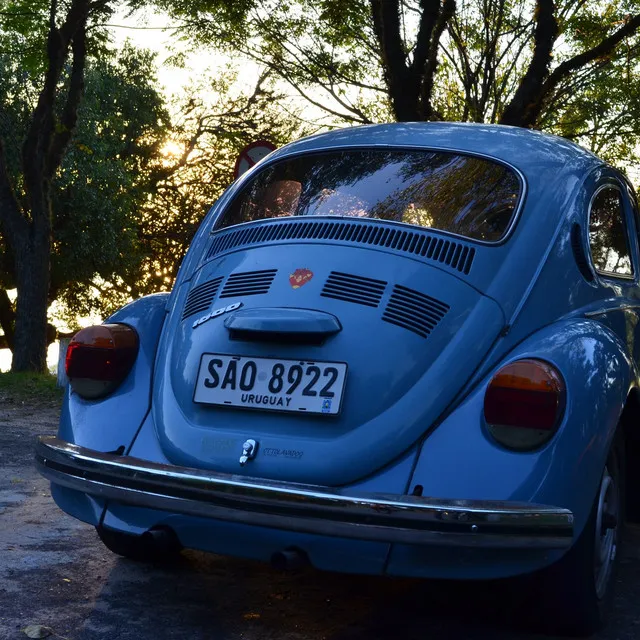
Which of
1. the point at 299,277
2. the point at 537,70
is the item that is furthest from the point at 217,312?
the point at 537,70

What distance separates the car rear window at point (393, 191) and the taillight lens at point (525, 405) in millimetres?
719

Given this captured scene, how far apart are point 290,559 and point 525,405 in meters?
0.83

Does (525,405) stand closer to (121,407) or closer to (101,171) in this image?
(121,407)

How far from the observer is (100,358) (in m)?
3.82

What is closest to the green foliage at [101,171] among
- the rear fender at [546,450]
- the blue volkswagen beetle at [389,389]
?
the blue volkswagen beetle at [389,389]

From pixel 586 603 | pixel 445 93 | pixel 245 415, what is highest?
pixel 445 93

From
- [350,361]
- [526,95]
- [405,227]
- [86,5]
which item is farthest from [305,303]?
[86,5]

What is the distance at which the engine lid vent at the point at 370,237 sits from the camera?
3.64m

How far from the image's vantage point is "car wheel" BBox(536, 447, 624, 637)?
3.34 m

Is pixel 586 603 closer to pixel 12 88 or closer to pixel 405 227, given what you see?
pixel 405 227

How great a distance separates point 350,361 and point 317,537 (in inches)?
22.5

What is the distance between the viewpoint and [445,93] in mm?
20312

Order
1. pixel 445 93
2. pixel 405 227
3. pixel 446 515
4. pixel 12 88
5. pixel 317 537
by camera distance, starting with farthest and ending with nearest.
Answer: pixel 12 88 → pixel 445 93 → pixel 405 227 → pixel 317 537 → pixel 446 515

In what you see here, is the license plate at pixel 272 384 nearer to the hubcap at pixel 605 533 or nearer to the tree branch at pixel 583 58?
the hubcap at pixel 605 533
